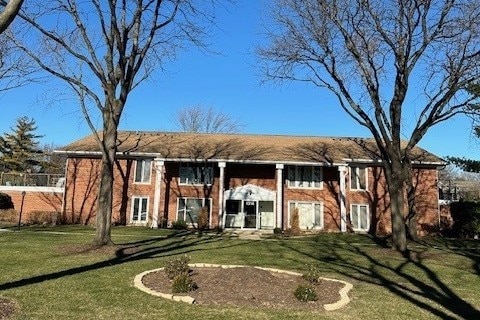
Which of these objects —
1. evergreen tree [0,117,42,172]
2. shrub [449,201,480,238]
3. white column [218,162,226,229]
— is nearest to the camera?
shrub [449,201,480,238]

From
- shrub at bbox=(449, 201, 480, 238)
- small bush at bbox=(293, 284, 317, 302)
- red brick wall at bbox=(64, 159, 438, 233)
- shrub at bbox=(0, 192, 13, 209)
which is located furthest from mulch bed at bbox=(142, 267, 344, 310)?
shrub at bbox=(0, 192, 13, 209)

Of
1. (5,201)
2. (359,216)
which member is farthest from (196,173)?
(5,201)

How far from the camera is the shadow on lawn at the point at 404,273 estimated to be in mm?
8242

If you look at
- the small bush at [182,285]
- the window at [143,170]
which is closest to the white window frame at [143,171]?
the window at [143,170]

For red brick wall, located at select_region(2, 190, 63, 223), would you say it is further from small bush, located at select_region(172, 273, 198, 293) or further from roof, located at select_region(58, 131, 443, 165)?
small bush, located at select_region(172, 273, 198, 293)

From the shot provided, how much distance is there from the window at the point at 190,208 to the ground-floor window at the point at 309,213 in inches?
238

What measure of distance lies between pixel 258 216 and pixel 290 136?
891 cm

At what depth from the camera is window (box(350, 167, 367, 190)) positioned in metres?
29.0

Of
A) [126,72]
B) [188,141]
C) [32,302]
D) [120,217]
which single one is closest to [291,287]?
[32,302]

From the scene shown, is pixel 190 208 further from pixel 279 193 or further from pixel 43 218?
pixel 43 218

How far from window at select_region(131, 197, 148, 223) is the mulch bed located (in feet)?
61.6

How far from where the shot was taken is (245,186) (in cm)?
2869

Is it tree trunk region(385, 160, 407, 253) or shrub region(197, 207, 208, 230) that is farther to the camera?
shrub region(197, 207, 208, 230)

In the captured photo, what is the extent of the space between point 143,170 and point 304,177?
11.4m
